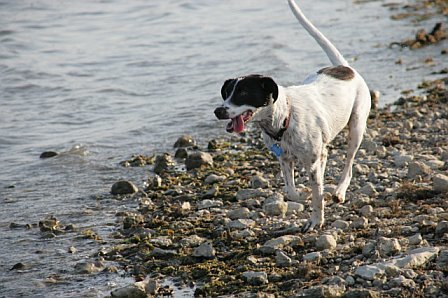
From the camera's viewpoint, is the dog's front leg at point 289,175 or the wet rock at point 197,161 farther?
the wet rock at point 197,161

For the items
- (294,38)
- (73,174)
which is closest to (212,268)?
(73,174)

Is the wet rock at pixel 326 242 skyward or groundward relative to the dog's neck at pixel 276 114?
groundward

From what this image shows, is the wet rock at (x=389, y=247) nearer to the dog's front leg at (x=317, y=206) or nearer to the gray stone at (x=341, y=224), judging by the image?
the gray stone at (x=341, y=224)

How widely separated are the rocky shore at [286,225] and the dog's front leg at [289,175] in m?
A: 0.25

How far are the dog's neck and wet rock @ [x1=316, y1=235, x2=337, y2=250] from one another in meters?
0.96

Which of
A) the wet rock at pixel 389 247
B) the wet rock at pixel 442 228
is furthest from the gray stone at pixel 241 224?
the wet rock at pixel 442 228

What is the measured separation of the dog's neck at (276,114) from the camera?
23.6 feet

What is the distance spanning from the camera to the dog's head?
7.02 m

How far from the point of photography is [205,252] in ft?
23.7

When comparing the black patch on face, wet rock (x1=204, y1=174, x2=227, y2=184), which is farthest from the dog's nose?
wet rock (x1=204, y1=174, x2=227, y2=184)

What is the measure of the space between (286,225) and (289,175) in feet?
1.44

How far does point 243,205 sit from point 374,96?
16.0ft

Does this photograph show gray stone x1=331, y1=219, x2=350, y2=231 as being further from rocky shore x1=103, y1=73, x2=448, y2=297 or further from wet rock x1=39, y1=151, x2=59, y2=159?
wet rock x1=39, y1=151, x2=59, y2=159

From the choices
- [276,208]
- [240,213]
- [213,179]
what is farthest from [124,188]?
[276,208]
